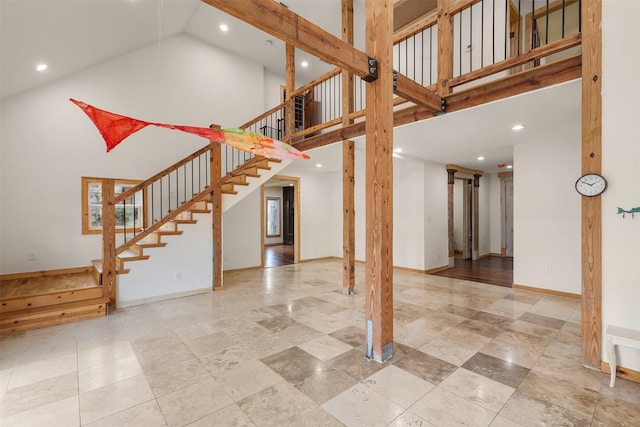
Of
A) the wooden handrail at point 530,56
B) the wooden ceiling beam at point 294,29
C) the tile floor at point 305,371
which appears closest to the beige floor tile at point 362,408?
the tile floor at point 305,371

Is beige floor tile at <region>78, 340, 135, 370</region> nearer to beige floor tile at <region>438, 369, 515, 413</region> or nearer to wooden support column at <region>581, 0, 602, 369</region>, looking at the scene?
beige floor tile at <region>438, 369, 515, 413</region>

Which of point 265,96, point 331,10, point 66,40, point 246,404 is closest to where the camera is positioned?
point 246,404

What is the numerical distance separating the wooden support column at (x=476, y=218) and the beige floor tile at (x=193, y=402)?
25.8ft

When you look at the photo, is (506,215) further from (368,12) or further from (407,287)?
(368,12)

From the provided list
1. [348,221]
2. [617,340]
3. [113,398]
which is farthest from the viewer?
[348,221]

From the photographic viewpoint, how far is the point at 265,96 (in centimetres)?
758

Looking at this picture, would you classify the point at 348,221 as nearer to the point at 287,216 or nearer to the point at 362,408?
the point at 362,408

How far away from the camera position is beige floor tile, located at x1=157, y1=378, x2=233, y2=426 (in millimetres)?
1942

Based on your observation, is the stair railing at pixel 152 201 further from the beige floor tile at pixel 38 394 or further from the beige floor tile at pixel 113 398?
the beige floor tile at pixel 113 398

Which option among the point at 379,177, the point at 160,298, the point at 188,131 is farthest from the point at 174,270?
the point at 379,177

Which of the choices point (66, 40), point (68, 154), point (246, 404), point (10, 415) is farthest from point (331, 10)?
point (10, 415)

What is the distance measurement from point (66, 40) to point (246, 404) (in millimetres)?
5277

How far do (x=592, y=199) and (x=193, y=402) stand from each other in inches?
143

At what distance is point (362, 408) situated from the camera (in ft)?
6.67
